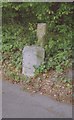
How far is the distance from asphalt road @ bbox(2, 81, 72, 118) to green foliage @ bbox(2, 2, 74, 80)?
103cm

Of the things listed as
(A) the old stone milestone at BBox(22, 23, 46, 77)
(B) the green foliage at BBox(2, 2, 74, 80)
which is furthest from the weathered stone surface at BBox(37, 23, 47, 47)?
(A) the old stone milestone at BBox(22, 23, 46, 77)

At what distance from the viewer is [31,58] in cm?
799

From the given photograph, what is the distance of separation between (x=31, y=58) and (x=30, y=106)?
1724 mm

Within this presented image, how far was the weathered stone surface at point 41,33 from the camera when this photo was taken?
8352mm

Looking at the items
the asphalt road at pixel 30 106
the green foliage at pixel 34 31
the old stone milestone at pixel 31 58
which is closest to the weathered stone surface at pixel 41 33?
the green foliage at pixel 34 31

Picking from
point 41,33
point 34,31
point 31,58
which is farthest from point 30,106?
point 34,31

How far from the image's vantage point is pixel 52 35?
876cm

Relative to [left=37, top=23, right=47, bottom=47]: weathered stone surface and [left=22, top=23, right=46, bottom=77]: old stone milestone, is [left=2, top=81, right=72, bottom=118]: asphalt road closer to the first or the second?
[left=22, top=23, right=46, bottom=77]: old stone milestone

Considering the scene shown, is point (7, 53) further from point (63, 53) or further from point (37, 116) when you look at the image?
point (37, 116)

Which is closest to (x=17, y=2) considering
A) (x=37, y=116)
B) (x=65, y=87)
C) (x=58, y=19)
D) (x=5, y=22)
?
(x=58, y=19)

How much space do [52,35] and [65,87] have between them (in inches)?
82.4

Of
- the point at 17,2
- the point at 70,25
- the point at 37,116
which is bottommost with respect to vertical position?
the point at 37,116

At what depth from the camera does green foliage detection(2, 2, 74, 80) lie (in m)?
7.98

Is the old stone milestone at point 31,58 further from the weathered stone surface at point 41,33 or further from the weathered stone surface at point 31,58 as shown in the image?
the weathered stone surface at point 41,33
